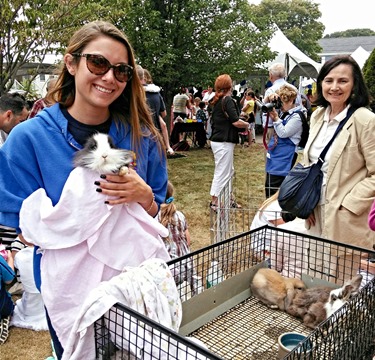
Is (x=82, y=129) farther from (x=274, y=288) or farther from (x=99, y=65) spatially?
(x=274, y=288)

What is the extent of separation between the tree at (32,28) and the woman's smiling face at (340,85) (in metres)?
3.78

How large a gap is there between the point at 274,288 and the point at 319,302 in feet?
0.65

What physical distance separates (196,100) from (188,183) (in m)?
7.02

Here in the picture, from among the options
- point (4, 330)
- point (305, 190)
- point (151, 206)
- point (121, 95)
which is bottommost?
point (4, 330)

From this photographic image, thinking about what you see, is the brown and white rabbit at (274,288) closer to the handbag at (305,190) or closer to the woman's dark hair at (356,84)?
the handbag at (305,190)

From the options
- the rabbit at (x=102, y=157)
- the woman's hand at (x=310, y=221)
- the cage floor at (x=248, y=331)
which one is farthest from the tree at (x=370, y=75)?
the rabbit at (x=102, y=157)

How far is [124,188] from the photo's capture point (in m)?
1.19

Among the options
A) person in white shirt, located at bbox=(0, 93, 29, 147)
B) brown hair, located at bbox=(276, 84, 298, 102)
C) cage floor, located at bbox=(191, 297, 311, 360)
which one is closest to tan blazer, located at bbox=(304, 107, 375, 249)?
cage floor, located at bbox=(191, 297, 311, 360)

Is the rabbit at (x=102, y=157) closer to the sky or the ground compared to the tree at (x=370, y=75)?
closer to the ground

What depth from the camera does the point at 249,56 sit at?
9.41 meters

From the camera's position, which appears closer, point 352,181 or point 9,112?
point 352,181

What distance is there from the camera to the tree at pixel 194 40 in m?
8.48

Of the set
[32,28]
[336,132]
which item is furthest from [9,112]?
[336,132]

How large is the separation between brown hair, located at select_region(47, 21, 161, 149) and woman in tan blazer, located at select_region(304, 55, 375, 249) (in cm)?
121
